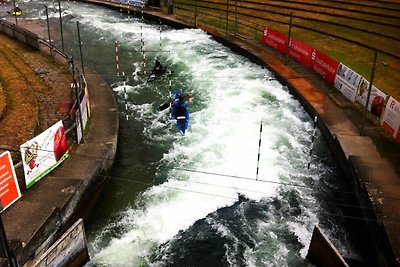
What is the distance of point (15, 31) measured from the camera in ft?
97.7

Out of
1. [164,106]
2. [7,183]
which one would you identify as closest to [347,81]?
[164,106]

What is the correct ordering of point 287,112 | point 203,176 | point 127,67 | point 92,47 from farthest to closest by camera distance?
point 92,47, point 127,67, point 287,112, point 203,176

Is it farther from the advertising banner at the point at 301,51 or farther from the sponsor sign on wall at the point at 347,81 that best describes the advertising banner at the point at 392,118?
the advertising banner at the point at 301,51

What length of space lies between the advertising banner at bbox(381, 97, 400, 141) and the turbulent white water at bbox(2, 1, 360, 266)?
2.90m

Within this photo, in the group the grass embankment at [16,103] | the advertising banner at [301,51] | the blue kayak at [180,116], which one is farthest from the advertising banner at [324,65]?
the grass embankment at [16,103]

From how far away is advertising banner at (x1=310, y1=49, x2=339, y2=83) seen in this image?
22375 mm

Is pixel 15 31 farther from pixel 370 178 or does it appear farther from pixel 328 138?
pixel 370 178

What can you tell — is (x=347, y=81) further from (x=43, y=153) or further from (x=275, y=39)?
(x=43, y=153)

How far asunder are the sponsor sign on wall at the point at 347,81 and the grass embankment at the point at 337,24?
205cm

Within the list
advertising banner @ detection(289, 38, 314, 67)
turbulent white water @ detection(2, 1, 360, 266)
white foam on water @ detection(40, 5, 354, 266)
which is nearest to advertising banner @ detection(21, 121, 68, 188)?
turbulent white water @ detection(2, 1, 360, 266)

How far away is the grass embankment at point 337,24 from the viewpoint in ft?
84.8

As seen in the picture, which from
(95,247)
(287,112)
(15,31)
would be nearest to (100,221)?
(95,247)

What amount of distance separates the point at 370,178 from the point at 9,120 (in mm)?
14326

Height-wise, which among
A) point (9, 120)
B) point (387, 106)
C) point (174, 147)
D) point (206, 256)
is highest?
point (387, 106)
